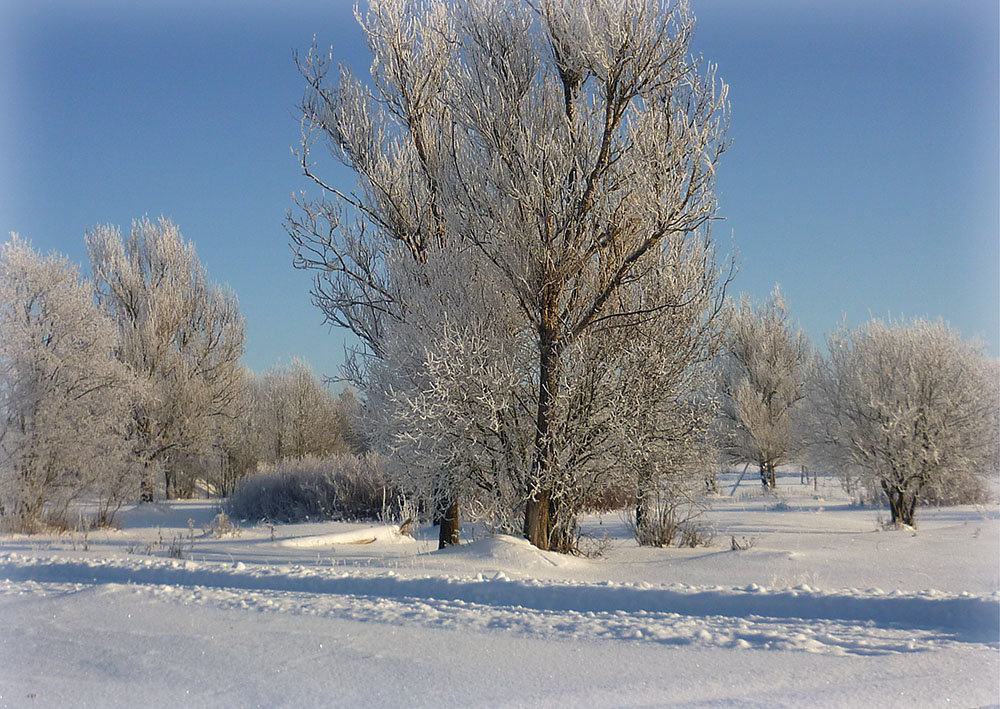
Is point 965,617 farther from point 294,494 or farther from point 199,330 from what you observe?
point 199,330

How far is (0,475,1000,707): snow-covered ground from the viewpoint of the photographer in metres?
3.99

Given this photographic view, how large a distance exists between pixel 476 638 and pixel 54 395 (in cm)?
1499

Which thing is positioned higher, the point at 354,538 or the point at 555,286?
the point at 555,286

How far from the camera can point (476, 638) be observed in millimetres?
4820

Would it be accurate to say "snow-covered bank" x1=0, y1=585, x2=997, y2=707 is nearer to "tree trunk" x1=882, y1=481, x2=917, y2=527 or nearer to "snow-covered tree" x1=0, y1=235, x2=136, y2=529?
"snow-covered tree" x1=0, y1=235, x2=136, y2=529

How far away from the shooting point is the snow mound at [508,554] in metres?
8.57

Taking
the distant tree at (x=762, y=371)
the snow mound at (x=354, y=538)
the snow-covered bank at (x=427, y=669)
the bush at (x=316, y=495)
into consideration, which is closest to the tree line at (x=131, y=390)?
the bush at (x=316, y=495)

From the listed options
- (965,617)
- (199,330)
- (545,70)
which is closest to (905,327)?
(545,70)

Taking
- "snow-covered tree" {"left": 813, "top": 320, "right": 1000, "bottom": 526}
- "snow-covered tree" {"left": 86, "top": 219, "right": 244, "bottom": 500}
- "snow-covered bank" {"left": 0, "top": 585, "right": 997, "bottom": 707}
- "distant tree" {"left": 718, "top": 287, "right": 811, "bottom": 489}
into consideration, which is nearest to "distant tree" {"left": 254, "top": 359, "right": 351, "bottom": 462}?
"snow-covered tree" {"left": 86, "top": 219, "right": 244, "bottom": 500}

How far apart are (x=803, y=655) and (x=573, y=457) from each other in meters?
5.49

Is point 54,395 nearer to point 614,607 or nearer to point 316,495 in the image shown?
point 316,495

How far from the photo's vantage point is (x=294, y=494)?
21234 mm

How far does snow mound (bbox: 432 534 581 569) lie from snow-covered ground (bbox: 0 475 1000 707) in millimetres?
524

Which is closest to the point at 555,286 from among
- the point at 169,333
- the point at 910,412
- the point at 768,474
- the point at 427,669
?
the point at 427,669
